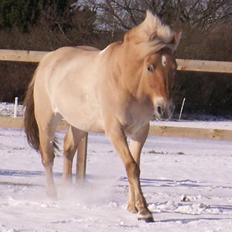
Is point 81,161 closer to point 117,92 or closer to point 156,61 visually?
point 117,92

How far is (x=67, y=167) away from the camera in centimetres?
711

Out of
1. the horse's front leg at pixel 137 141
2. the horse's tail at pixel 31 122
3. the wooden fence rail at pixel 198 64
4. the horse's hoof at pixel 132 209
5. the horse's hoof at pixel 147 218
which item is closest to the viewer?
the horse's hoof at pixel 147 218

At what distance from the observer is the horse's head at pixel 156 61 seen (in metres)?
5.23

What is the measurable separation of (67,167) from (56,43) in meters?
20.9

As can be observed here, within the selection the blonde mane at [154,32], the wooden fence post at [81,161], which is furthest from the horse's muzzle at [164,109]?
the wooden fence post at [81,161]

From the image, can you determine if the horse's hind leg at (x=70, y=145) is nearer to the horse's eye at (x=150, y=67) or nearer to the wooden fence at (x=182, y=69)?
the wooden fence at (x=182, y=69)

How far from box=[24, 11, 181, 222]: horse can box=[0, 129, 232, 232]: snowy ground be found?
0.28 m

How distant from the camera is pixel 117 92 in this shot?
5.71 meters

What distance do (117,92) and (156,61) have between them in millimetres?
553

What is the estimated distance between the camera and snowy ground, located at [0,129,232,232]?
17.2 ft

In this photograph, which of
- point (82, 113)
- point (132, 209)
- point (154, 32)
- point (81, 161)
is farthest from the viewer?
point (81, 161)

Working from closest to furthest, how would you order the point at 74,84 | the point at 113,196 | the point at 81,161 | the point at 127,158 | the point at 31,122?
the point at 127,158
the point at 74,84
the point at 113,196
the point at 31,122
the point at 81,161

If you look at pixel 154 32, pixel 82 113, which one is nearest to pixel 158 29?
pixel 154 32

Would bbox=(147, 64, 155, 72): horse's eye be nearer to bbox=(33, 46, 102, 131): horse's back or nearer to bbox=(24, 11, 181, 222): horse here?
bbox=(24, 11, 181, 222): horse
